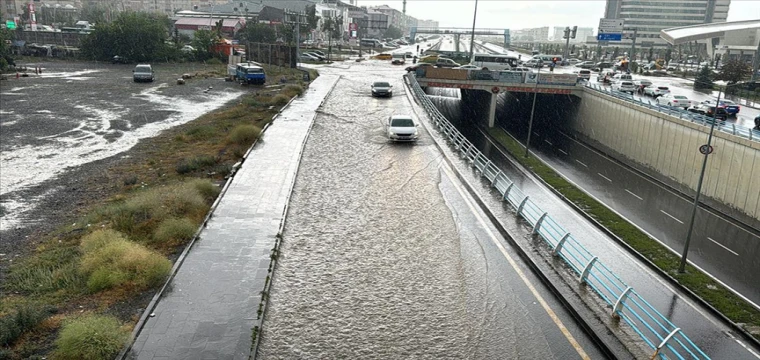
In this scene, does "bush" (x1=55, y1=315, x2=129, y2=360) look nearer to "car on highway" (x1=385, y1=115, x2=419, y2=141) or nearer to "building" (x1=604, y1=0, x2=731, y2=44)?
"car on highway" (x1=385, y1=115, x2=419, y2=141)

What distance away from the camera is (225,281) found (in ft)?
39.2

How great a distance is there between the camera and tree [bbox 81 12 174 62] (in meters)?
76.1

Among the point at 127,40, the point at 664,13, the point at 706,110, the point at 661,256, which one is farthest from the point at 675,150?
the point at 664,13

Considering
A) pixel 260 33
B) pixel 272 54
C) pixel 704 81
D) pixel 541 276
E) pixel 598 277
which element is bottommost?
pixel 598 277

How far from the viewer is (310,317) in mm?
10867

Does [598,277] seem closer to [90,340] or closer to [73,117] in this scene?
[90,340]

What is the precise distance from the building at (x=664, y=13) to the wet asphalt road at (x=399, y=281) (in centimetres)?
16845

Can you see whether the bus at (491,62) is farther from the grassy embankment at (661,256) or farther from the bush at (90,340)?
the bush at (90,340)

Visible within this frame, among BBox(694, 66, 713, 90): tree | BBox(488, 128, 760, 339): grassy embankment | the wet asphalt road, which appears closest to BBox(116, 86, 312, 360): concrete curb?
the wet asphalt road

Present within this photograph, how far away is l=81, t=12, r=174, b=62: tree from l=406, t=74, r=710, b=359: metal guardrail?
59.0 m

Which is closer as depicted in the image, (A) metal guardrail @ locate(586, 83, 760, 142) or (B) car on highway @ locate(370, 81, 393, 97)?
(A) metal guardrail @ locate(586, 83, 760, 142)

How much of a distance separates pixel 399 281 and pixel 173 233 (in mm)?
6248

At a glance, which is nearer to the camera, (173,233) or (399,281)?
(399,281)

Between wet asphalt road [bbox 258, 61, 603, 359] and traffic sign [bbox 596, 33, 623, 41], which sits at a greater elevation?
traffic sign [bbox 596, 33, 623, 41]
